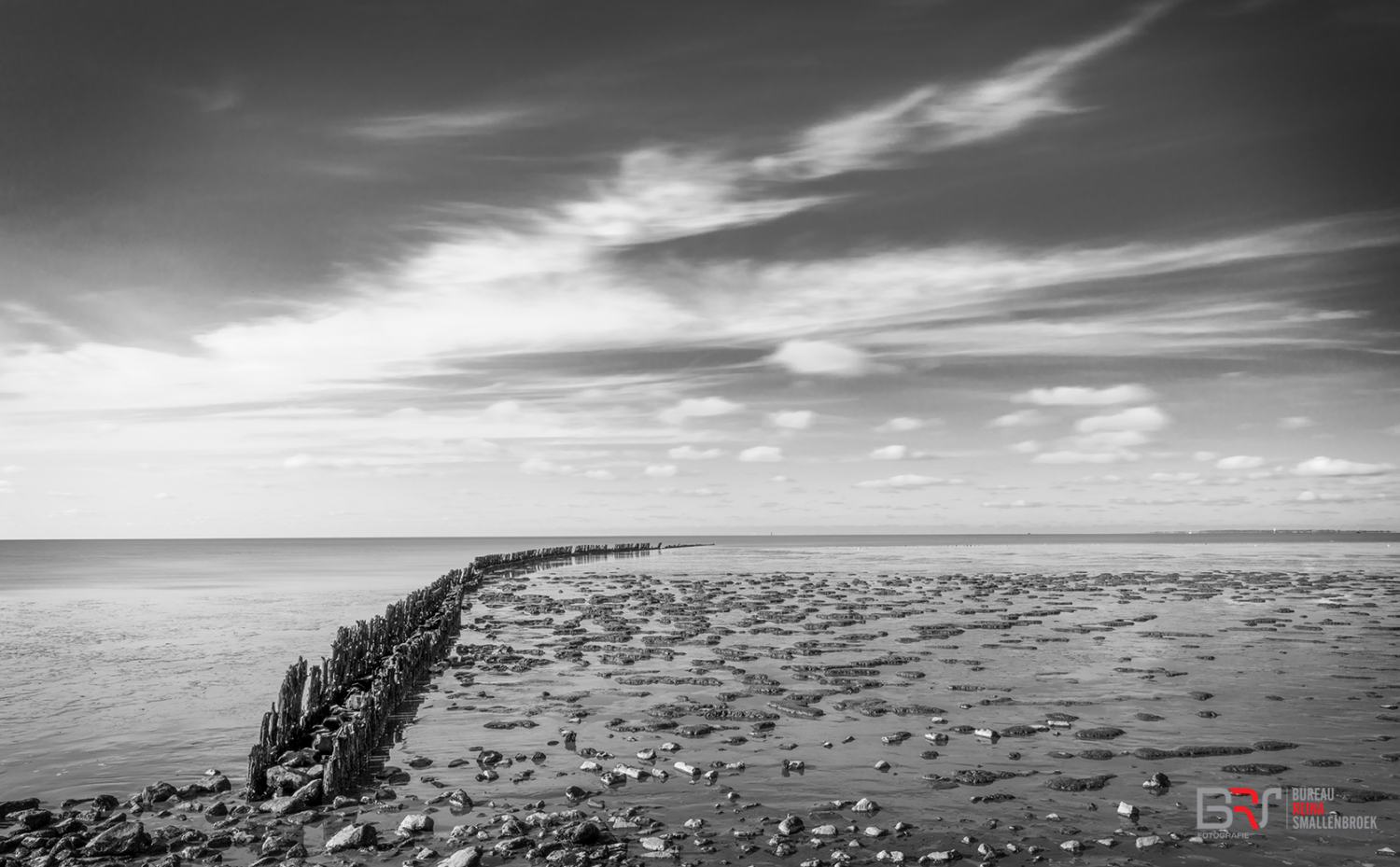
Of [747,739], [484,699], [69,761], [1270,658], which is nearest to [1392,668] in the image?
[1270,658]

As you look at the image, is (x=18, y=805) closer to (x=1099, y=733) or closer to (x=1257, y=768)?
(x=1099, y=733)

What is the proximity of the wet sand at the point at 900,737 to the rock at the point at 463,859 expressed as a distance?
353 mm

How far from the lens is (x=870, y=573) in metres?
71.4

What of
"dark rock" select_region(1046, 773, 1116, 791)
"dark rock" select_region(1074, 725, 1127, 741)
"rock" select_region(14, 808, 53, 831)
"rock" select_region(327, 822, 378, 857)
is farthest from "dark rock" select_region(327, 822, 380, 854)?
"dark rock" select_region(1074, 725, 1127, 741)

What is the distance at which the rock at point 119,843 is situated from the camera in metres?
11.3

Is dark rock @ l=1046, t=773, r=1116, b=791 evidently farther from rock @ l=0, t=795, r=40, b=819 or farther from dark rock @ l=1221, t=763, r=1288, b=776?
rock @ l=0, t=795, r=40, b=819

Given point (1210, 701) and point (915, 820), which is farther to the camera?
point (1210, 701)

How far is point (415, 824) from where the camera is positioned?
12.0m

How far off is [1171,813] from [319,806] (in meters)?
12.8

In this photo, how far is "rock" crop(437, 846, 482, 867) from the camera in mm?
10695

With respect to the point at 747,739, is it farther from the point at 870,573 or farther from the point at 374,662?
the point at 870,573

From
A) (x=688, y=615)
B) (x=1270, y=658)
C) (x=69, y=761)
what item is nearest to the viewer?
(x=69, y=761)

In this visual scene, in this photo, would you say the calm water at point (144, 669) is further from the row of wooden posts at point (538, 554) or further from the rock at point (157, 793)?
the row of wooden posts at point (538, 554)

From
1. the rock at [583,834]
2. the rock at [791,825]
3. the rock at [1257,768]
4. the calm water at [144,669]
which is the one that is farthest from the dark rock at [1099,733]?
the calm water at [144,669]
